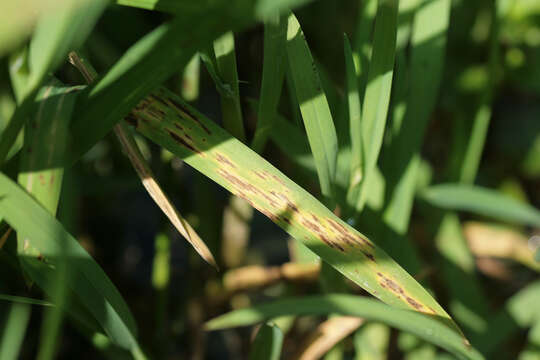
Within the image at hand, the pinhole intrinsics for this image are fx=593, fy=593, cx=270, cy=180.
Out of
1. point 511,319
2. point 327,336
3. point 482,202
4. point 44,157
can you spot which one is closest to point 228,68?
point 44,157

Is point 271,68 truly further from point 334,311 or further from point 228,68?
point 334,311

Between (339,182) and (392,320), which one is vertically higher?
(339,182)

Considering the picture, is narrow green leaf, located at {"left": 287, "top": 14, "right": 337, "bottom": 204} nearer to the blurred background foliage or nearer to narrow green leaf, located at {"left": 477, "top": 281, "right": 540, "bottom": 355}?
the blurred background foliage

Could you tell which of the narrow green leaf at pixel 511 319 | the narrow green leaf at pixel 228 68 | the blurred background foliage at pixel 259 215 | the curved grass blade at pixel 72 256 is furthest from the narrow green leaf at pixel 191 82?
the narrow green leaf at pixel 511 319

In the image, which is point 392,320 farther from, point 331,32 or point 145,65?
point 331,32

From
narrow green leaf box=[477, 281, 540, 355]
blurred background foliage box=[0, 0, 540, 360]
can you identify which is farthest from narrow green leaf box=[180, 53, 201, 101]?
narrow green leaf box=[477, 281, 540, 355]

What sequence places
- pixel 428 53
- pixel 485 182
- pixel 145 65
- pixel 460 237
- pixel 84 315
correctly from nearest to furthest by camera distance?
1. pixel 145 65
2. pixel 84 315
3. pixel 428 53
4. pixel 460 237
5. pixel 485 182

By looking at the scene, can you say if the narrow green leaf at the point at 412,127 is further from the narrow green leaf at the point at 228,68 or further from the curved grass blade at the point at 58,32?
the curved grass blade at the point at 58,32

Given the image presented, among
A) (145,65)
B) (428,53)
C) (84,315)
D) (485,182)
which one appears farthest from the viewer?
(485,182)

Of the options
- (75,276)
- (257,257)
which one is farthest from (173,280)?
(75,276)
